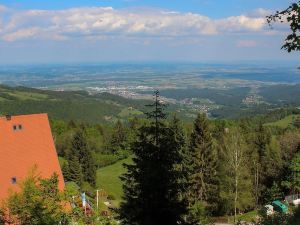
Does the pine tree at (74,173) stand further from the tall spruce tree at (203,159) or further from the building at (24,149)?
the building at (24,149)

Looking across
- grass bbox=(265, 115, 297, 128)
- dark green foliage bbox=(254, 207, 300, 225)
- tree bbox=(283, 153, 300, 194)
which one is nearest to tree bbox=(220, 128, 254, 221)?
tree bbox=(283, 153, 300, 194)

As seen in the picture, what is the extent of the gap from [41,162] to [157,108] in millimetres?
13550

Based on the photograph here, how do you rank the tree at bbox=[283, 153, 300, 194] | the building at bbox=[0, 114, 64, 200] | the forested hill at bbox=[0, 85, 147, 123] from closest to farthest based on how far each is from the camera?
the building at bbox=[0, 114, 64, 200] < the tree at bbox=[283, 153, 300, 194] < the forested hill at bbox=[0, 85, 147, 123]

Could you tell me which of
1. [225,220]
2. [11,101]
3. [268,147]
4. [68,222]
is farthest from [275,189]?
[11,101]

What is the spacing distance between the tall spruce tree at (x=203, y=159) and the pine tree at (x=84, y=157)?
24.1 metres

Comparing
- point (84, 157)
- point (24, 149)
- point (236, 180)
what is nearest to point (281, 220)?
point (24, 149)

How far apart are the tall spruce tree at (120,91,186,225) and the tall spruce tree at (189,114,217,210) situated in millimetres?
27902

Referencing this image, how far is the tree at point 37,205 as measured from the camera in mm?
12227

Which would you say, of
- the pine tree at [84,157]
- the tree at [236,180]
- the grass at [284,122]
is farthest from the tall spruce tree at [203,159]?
the grass at [284,122]

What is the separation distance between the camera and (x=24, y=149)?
83.7 ft

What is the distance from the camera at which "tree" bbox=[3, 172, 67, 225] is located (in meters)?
12.2

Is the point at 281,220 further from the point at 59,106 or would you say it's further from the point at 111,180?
the point at 59,106

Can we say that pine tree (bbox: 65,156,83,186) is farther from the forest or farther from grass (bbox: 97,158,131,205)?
grass (bbox: 97,158,131,205)

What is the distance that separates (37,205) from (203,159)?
31.3m
